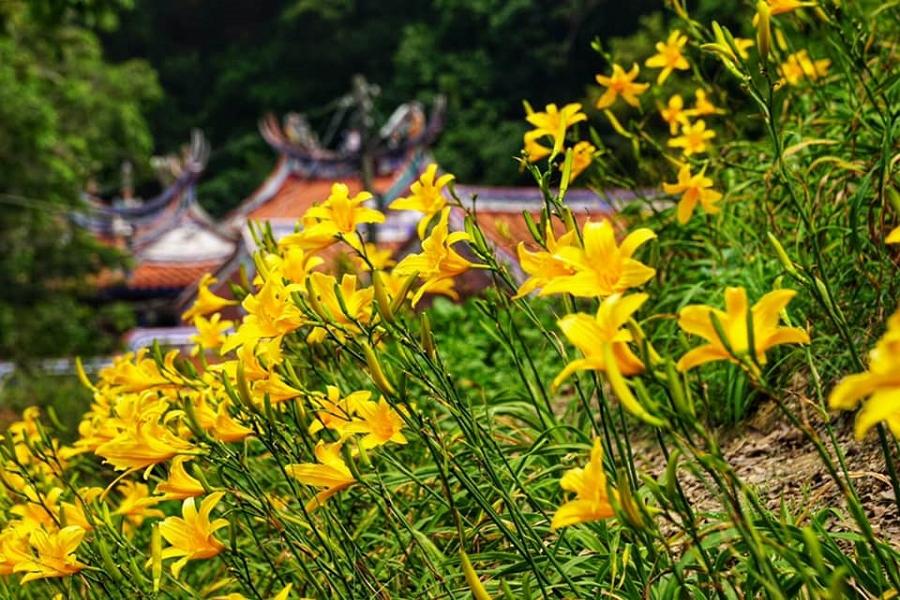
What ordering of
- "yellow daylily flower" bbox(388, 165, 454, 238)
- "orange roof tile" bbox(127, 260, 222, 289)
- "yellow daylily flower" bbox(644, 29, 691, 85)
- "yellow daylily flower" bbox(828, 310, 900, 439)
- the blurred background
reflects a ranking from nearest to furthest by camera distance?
"yellow daylily flower" bbox(828, 310, 900, 439) < "yellow daylily flower" bbox(388, 165, 454, 238) < "yellow daylily flower" bbox(644, 29, 691, 85) < the blurred background < "orange roof tile" bbox(127, 260, 222, 289)

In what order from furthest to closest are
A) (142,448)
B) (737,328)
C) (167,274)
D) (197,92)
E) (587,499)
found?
(197,92) < (167,274) < (142,448) < (587,499) < (737,328)

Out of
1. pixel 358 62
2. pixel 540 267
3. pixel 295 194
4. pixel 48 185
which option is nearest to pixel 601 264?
pixel 540 267

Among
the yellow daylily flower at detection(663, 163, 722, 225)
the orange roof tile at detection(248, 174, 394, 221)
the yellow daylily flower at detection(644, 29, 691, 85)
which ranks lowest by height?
the orange roof tile at detection(248, 174, 394, 221)

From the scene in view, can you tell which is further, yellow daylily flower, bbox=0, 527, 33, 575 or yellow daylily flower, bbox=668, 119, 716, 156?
yellow daylily flower, bbox=668, 119, 716, 156

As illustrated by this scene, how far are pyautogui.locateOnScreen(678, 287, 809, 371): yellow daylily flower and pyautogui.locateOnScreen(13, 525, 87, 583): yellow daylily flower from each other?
0.84 metres

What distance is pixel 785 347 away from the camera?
2.04 metres

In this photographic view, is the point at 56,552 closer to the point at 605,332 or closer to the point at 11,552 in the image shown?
the point at 11,552

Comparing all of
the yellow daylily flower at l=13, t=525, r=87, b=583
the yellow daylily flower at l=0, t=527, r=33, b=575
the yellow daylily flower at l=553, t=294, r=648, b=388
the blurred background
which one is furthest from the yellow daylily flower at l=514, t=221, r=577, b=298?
the blurred background

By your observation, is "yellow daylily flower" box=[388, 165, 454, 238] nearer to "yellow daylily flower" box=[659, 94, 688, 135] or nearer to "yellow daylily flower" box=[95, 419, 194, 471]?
"yellow daylily flower" box=[95, 419, 194, 471]

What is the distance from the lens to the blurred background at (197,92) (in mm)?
9688

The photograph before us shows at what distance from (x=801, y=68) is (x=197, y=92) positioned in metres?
29.3

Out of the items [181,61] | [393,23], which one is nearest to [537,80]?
[393,23]

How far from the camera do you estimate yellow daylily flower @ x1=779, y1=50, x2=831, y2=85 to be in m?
2.60

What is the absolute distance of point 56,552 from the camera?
1.25m
